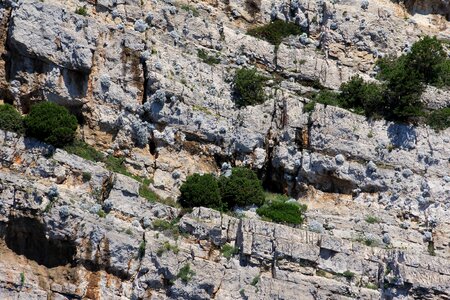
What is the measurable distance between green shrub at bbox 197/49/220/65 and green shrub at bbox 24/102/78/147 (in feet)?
22.7

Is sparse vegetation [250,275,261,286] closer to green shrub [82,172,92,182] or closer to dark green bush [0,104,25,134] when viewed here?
green shrub [82,172,92,182]

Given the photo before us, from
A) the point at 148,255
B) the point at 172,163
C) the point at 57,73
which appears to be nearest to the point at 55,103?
the point at 57,73

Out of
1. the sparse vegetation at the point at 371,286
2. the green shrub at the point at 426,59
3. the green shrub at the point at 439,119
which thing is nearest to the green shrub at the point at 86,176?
the sparse vegetation at the point at 371,286

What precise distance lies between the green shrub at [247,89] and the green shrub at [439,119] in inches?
270

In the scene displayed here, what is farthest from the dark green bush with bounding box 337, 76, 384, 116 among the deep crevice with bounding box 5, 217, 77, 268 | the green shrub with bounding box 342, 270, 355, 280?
the deep crevice with bounding box 5, 217, 77, 268

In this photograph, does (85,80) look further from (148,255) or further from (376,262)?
(376,262)

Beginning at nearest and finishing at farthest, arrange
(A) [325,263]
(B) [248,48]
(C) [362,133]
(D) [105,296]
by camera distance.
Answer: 1. (D) [105,296]
2. (A) [325,263]
3. (C) [362,133]
4. (B) [248,48]

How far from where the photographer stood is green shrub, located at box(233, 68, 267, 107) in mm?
34188

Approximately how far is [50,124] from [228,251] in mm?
7455

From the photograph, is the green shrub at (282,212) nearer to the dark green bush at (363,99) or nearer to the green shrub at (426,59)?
the dark green bush at (363,99)

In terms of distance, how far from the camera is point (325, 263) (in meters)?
29.3

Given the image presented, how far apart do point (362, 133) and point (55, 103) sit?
11.9 meters

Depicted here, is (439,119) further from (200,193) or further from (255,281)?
(255,281)

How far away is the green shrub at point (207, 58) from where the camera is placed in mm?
34969
